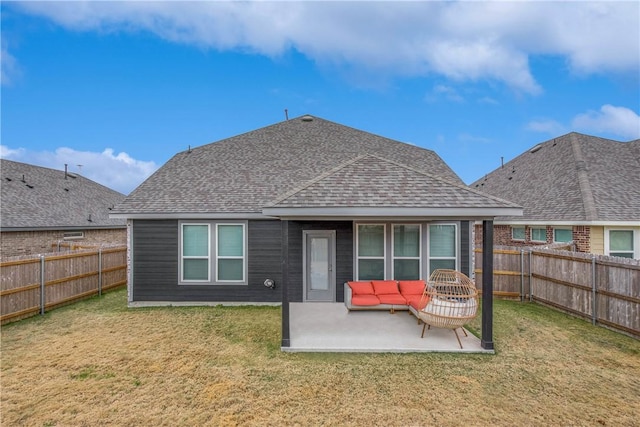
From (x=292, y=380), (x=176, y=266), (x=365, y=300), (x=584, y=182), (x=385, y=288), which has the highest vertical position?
(x=584, y=182)

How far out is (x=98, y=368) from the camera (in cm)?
504

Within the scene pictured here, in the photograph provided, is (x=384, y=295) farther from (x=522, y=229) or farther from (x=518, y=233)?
(x=518, y=233)

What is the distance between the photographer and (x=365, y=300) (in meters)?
7.64

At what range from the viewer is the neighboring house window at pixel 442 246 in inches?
352

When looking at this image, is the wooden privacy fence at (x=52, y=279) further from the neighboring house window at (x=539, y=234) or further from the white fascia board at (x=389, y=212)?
the neighboring house window at (x=539, y=234)

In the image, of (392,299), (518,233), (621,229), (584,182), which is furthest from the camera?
(518,233)

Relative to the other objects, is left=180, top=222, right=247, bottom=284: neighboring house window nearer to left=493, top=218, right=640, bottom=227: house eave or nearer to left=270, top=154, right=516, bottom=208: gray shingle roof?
left=270, top=154, right=516, bottom=208: gray shingle roof

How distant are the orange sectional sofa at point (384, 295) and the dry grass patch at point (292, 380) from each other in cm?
201

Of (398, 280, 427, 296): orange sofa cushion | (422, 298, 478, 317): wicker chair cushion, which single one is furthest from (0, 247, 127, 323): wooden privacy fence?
(422, 298, 478, 317): wicker chair cushion

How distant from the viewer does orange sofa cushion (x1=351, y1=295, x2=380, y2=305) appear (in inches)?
298

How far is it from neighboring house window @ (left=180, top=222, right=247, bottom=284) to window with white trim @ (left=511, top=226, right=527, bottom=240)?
12.1 metres

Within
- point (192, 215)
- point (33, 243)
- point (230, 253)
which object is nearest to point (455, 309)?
point (230, 253)

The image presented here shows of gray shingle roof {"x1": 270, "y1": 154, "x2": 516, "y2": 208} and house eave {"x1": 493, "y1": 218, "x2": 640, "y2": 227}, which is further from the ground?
gray shingle roof {"x1": 270, "y1": 154, "x2": 516, "y2": 208}

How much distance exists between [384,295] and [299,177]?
4.93m
